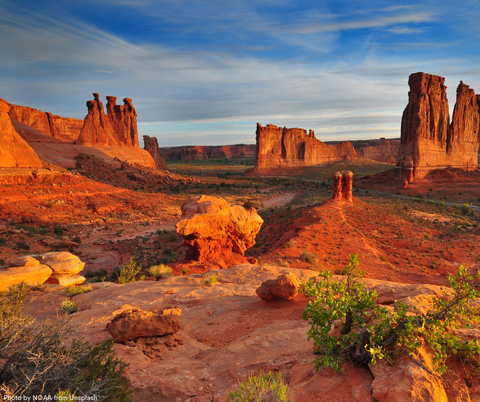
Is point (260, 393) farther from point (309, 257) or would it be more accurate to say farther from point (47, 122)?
point (47, 122)

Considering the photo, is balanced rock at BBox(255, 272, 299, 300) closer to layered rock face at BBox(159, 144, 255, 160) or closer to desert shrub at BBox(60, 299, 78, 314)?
desert shrub at BBox(60, 299, 78, 314)

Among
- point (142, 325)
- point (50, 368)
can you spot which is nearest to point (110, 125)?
point (142, 325)

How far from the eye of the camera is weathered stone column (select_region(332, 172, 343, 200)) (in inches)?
1032

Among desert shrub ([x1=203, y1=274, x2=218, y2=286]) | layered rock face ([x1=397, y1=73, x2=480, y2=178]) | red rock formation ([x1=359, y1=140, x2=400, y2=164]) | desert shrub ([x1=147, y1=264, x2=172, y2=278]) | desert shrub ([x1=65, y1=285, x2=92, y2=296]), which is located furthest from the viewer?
red rock formation ([x1=359, y1=140, x2=400, y2=164])

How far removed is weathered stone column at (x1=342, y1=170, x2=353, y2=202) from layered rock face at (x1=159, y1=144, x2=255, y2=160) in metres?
147

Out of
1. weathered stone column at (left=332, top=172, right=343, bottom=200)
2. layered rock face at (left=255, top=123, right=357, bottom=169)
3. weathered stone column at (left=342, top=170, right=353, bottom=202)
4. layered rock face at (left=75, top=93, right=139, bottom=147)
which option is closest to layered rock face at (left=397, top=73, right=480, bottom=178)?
weathered stone column at (left=342, top=170, right=353, bottom=202)

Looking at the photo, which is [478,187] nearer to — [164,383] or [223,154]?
[164,383]

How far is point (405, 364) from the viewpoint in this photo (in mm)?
3730

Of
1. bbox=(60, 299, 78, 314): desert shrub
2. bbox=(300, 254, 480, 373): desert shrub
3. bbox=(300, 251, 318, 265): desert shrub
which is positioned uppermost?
bbox=(300, 254, 480, 373): desert shrub

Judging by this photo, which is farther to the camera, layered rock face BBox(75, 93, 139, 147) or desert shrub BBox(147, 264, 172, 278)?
layered rock face BBox(75, 93, 139, 147)

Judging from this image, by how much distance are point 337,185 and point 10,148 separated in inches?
1286

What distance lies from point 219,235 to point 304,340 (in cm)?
999

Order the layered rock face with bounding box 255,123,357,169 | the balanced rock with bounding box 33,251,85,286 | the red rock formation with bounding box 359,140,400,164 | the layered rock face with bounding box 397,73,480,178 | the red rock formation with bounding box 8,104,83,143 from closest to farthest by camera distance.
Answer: the balanced rock with bounding box 33,251,85,286 < the layered rock face with bounding box 397,73,480,178 < the red rock formation with bounding box 8,104,83,143 < the layered rock face with bounding box 255,123,357,169 < the red rock formation with bounding box 359,140,400,164

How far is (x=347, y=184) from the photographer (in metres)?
26.7
